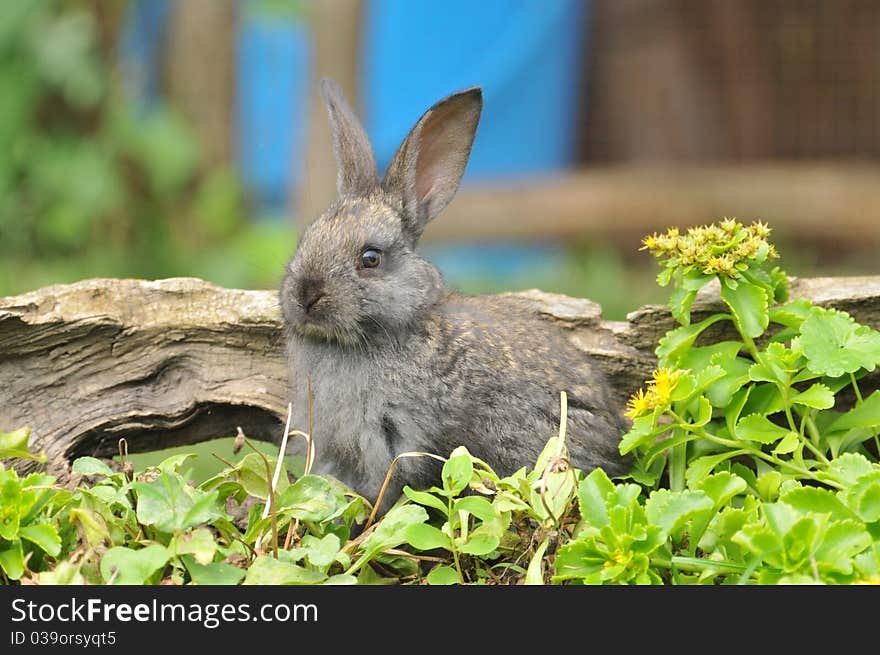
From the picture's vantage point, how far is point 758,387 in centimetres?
349

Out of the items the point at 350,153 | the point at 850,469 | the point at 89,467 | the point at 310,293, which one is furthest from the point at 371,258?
the point at 850,469

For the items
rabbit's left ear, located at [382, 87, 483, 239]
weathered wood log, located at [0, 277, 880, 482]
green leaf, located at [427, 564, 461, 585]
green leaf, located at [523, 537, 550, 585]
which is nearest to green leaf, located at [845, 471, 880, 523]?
green leaf, located at [523, 537, 550, 585]

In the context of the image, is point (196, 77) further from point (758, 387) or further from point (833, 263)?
point (758, 387)

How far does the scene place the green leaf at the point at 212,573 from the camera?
8.91 feet

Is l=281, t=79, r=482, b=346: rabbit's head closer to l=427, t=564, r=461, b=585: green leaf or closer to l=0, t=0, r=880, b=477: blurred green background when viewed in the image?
l=427, t=564, r=461, b=585: green leaf

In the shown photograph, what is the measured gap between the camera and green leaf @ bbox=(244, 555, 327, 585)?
8.83 ft

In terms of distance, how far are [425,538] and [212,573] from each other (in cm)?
53

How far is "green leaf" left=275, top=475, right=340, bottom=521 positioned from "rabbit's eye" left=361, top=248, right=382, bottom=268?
0.82 m

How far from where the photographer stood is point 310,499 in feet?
9.95

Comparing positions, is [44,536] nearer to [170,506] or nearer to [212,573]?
[170,506]

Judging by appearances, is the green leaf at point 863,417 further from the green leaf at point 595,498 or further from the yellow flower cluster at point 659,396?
A: the green leaf at point 595,498
